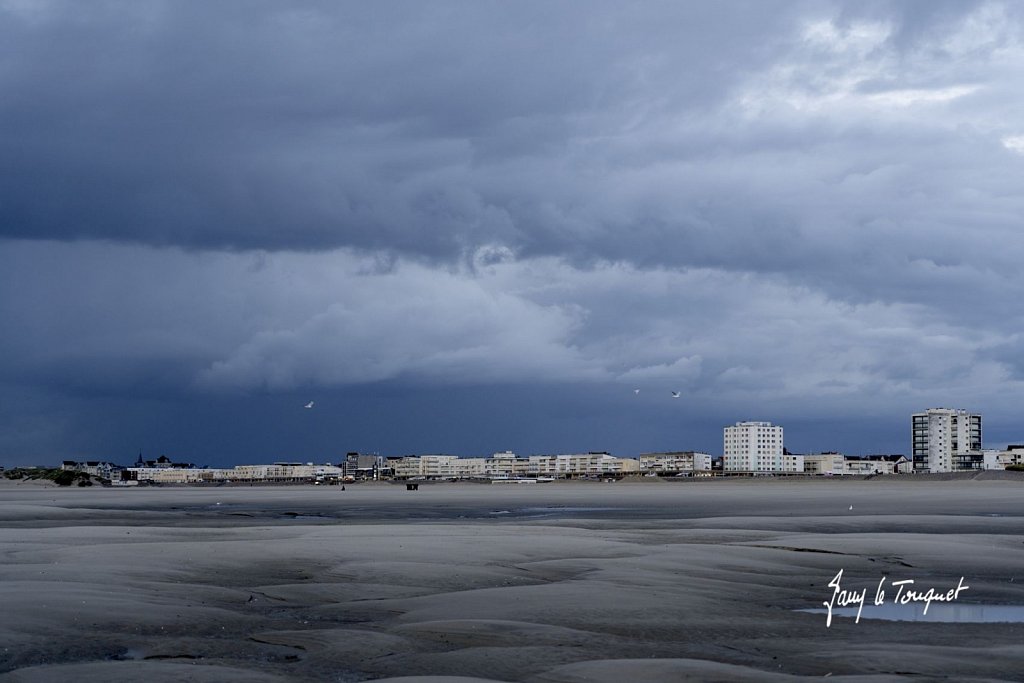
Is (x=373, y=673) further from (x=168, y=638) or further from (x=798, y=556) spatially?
(x=798, y=556)

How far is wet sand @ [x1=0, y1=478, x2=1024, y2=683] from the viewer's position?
35.7ft

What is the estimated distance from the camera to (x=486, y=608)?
14.5 meters

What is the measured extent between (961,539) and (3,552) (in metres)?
22.7

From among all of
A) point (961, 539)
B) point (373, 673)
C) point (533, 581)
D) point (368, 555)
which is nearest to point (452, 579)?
point (533, 581)

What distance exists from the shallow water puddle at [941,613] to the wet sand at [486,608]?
48cm

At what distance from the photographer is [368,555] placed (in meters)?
21.8
